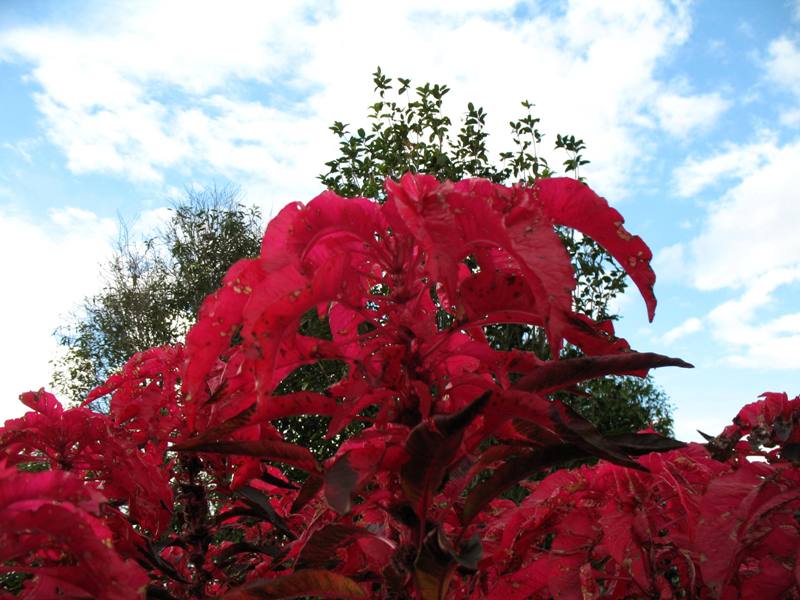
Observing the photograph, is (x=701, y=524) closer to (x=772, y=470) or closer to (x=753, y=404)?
(x=772, y=470)

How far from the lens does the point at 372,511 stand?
1260 millimetres

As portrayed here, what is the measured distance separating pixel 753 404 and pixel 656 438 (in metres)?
0.57

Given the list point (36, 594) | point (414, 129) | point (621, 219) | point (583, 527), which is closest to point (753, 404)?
point (583, 527)

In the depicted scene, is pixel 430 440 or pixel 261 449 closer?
pixel 430 440

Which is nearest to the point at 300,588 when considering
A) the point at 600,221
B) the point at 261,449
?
the point at 261,449

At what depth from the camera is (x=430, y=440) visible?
0.80m

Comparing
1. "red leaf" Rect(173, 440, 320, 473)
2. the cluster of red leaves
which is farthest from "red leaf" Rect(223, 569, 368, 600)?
"red leaf" Rect(173, 440, 320, 473)

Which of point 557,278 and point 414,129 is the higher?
point 414,129

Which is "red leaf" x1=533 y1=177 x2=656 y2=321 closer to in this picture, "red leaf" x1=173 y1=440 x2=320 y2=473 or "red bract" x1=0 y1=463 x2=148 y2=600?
"red leaf" x1=173 y1=440 x2=320 y2=473

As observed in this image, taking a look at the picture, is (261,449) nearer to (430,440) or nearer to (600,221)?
(430,440)

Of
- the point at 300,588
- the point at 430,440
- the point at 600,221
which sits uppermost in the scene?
the point at 600,221

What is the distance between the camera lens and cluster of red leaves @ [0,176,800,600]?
30.0 inches

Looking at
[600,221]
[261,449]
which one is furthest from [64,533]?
[600,221]

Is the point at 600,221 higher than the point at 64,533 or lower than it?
higher
